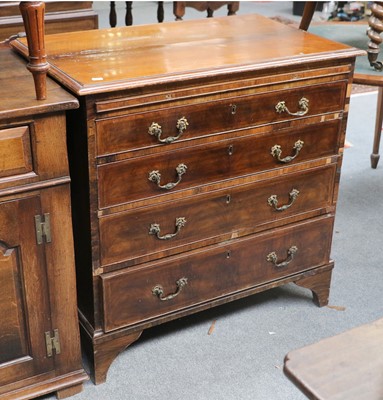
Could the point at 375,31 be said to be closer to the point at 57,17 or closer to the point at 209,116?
the point at 209,116

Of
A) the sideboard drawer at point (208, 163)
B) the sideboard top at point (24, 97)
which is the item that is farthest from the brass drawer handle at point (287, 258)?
the sideboard top at point (24, 97)

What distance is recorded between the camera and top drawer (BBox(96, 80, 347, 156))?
6.33 feet

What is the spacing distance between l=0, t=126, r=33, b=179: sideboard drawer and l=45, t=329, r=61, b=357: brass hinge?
Result: 19.7 inches

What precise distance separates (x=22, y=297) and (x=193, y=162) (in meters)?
0.60

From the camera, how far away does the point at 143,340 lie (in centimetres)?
238

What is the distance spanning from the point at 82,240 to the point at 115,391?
18.3 inches

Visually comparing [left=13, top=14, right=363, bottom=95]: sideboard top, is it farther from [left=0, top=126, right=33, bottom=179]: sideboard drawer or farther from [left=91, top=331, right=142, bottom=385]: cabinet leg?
[left=91, top=331, right=142, bottom=385]: cabinet leg

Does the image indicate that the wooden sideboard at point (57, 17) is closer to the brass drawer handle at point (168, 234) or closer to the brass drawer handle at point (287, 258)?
the brass drawer handle at point (168, 234)

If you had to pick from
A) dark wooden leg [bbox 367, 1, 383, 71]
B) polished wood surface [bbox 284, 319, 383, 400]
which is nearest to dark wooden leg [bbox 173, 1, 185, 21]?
dark wooden leg [bbox 367, 1, 383, 71]

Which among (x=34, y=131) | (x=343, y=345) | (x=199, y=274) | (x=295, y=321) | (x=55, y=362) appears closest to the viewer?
(x=343, y=345)

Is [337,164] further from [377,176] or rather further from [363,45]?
[377,176]

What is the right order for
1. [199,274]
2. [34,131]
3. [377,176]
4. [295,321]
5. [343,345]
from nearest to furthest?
[343,345] < [34,131] < [199,274] < [295,321] < [377,176]

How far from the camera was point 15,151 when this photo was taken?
179 cm

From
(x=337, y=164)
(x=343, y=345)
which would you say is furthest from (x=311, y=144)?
(x=343, y=345)
